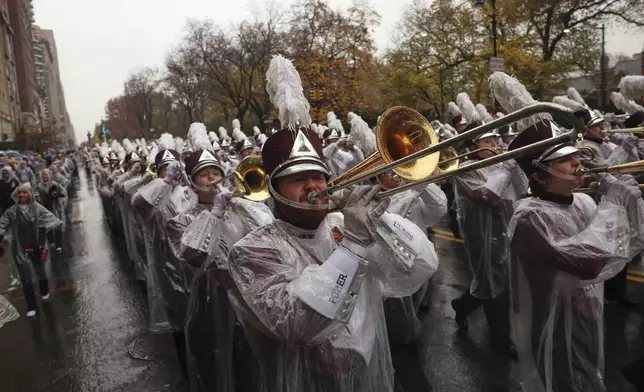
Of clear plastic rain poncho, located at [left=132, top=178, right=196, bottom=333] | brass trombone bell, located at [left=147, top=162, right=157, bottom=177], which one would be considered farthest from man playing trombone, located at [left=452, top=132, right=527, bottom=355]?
brass trombone bell, located at [left=147, top=162, right=157, bottom=177]

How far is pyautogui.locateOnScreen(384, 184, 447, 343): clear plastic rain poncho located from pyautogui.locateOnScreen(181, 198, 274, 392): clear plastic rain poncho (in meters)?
1.35

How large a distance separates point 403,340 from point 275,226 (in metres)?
3.09

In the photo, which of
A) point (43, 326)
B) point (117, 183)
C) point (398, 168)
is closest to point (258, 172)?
point (398, 168)

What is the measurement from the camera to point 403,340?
542 centimetres

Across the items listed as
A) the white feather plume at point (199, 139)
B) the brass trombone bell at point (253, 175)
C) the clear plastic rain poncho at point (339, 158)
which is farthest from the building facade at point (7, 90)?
the brass trombone bell at point (253, 175)

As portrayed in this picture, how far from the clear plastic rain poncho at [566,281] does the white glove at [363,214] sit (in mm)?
1545

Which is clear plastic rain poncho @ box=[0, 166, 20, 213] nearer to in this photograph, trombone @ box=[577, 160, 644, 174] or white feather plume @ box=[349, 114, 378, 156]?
white feather plume @ box=[349, 114, 378, 156]

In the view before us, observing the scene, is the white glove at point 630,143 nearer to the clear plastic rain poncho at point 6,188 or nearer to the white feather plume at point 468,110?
the white feather plume at point 468,110

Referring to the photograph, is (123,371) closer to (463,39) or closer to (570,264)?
(570,264)

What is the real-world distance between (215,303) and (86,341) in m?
3.35

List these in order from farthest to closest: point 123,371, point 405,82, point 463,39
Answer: point 405,82 < point 463,39 < point 123,371

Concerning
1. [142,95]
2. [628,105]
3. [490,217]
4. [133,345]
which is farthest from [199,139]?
[142,95]

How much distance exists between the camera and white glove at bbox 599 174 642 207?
330 cm

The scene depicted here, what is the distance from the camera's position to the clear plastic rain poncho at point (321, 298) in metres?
2.31
